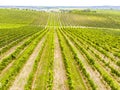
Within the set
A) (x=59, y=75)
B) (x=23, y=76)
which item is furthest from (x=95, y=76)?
(x=23, y=76)

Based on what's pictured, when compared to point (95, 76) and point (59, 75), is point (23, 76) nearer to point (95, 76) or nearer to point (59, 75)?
point (59, 75)

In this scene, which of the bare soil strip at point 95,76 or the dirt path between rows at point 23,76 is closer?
the dirt path between rows at point 23,76

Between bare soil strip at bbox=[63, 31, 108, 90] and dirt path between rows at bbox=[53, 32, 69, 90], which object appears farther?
bare soil strip at bbox=[63, 31, 108, 90]

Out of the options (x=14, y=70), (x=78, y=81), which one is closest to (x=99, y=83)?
(x=78, y=81)

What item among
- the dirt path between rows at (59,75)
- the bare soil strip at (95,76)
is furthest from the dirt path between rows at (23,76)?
the bare soil strip at (95,76)

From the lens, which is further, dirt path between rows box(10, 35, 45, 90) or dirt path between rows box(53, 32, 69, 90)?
dirt path between rows box(53, 32, 69, 90)

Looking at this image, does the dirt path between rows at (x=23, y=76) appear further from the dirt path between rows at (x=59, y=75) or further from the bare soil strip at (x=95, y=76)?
the bare soil strip at (x=95, y=76)

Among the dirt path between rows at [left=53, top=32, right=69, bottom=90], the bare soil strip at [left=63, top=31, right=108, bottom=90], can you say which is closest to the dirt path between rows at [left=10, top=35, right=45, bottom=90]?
the dirt path between rows at [left=53, top=32, right=69, bottom=90]

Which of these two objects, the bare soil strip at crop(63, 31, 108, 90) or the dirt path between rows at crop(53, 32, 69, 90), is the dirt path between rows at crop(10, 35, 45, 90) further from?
the bare soil strip at crop(63, 31, 108, 90)

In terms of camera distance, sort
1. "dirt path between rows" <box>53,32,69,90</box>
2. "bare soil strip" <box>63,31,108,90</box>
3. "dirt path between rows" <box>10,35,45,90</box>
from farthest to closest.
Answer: "bare soil strip" <box>63,31,108,90</box>, "dirt path between rows" <box>53,32,69,90</box>, "dirt path between rows" <box>10,35,45,90</box>

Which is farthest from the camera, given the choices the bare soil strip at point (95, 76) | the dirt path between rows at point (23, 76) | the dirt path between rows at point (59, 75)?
the bare soil strip at point (95, 76)

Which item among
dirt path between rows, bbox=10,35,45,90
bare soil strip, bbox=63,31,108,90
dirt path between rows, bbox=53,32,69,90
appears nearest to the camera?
dirt path between rows, bbox=10,35,45,90
